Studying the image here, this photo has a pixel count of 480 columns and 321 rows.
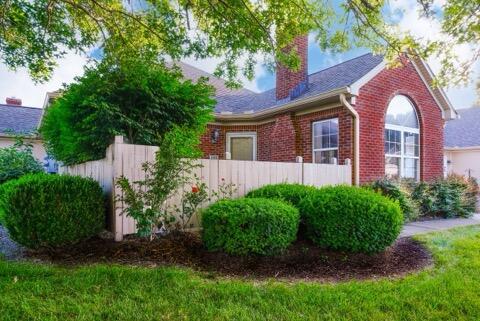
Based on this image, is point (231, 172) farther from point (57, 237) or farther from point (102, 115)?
point (57, 237)

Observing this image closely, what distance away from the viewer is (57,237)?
4.17 meters

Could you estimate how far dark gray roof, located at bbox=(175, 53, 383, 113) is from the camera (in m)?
9.44

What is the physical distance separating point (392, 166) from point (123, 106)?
26.4 feet

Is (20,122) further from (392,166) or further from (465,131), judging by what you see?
(465,131)

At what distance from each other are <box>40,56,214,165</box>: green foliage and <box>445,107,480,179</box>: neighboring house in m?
17.4

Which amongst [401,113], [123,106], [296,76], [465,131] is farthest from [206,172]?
[465,131]

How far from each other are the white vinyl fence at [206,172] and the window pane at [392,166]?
2.14 m

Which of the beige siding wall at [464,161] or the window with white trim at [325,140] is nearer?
the window with white trim at [325,140]

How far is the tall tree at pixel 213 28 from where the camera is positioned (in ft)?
19.2

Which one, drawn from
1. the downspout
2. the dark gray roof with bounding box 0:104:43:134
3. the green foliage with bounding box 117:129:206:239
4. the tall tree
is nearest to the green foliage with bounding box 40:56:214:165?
the tall tree

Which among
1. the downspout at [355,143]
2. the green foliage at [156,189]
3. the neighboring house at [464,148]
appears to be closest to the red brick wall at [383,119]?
the downspout at [355,143]

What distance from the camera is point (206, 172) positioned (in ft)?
18.6

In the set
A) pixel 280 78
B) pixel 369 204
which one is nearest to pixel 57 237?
pixel 369 204

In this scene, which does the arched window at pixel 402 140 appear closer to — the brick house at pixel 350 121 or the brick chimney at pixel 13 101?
the brick house at pixel 350 121
